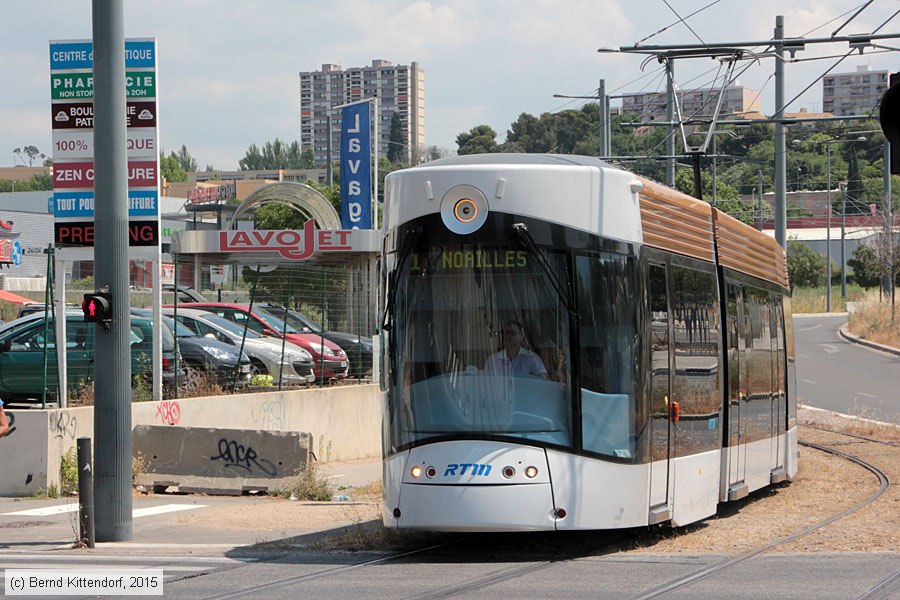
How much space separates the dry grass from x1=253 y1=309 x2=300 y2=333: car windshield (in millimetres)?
31867

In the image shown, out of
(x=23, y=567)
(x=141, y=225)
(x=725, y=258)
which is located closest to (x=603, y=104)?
(x=141, y=225)

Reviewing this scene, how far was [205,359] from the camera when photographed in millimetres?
20656

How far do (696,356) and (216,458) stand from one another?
24.0 ft

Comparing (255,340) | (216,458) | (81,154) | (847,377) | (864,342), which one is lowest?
(847,377)

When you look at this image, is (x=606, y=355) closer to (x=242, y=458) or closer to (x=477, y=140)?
(x=242, y=458)

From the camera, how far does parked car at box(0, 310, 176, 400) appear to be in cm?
1792

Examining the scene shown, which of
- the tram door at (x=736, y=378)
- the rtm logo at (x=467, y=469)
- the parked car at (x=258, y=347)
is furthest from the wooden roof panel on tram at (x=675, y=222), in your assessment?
the parked car at (x=258, y=347)

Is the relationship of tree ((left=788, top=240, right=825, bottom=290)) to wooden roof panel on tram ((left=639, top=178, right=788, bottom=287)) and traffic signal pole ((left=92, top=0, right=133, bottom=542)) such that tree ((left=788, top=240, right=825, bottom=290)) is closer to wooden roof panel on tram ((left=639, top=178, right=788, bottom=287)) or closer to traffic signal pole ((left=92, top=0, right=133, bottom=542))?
wooden roof panel on tram ((left=639, top=178, right=788, bottom=287))

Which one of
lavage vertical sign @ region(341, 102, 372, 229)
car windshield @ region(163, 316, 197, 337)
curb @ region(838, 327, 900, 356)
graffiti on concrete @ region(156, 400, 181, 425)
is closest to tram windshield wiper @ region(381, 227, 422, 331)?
graffiti on concrete @ region(156, 400, 181, 425)

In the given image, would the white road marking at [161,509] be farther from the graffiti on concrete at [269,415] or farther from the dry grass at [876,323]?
the dry grass at [876,323]

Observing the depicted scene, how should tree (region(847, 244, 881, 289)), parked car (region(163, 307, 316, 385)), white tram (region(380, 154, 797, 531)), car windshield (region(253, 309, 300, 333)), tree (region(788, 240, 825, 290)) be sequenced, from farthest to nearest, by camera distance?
tree (region(788, 240, 825, 290)), tree (region(847, 244, 881, 289)), car windshield (region(253, 309, 300, 333)), parked car (region(163, 307, 316, 385)), white tram (region(380, 154, 797, 531))

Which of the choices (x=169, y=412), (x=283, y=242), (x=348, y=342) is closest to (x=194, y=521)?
(x=169, y=412)

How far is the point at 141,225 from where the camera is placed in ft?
56.3

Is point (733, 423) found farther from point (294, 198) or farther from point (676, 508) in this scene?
point (294, 198)
